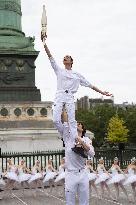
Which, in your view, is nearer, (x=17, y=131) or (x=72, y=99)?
(x=72, y=99)

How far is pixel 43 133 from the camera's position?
34000 millimetres

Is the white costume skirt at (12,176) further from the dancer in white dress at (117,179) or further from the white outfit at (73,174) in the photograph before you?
the white outfit at (73,174)

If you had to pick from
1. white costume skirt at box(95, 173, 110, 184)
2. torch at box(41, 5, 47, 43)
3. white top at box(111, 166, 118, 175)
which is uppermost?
torch at box(41, 5, 47, 43)

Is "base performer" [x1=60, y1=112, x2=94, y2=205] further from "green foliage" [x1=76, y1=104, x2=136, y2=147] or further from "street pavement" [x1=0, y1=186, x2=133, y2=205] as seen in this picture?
"green foliage" [x1=76, y1=104, x2=136, y2=147]

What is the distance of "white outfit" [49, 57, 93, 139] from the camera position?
7443 mm

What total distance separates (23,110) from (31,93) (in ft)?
6.24

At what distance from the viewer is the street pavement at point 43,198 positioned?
47.9 ft

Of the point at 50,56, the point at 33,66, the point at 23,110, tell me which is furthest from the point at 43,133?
the point at 50,56

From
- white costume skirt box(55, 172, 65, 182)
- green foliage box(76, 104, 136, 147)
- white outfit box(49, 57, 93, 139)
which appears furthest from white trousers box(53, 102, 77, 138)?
green foliage box(76, 104, 136, 147)

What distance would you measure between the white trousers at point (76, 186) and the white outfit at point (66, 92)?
2.06 feet

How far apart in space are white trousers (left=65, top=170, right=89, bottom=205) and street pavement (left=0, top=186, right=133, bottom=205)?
265 inches

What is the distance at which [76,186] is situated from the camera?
748 cm

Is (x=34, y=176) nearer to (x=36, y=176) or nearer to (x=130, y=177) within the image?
(x=36, y=176)

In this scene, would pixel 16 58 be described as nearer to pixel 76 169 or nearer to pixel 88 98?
pixel 76 169
